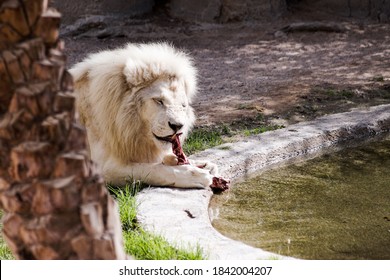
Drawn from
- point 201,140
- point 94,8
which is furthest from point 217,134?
point 94,8

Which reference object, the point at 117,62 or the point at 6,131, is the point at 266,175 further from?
the point at 6,131

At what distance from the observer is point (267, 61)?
11.1m

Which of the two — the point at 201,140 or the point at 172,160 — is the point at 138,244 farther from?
the point at 201,140

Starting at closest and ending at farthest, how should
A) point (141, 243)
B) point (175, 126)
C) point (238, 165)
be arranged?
point (141, 243), point (175, 126), point (238, 165)

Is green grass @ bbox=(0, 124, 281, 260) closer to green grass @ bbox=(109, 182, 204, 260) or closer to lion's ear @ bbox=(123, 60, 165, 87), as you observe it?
green grass @ bbox=(109, 182, 204, 260)

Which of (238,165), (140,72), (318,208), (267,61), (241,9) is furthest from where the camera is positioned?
(241,9)

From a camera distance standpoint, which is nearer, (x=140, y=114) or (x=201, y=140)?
(x=140, y=114)

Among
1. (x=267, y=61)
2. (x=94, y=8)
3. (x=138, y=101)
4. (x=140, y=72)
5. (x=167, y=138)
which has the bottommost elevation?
(x=267, y=61)

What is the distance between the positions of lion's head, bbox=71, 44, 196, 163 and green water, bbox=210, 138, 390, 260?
0.64 meters

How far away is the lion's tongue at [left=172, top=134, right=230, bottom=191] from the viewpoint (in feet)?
17.6

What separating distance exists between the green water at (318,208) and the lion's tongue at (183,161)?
0.23ft

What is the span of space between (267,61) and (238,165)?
551 centimetres

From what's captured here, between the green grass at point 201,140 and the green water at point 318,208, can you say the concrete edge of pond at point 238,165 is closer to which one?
the green water at point 318,208

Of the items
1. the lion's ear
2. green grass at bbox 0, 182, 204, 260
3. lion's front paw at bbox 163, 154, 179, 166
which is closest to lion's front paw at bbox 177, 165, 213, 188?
lion's front paw at bbox 163, 154, 179, 166
